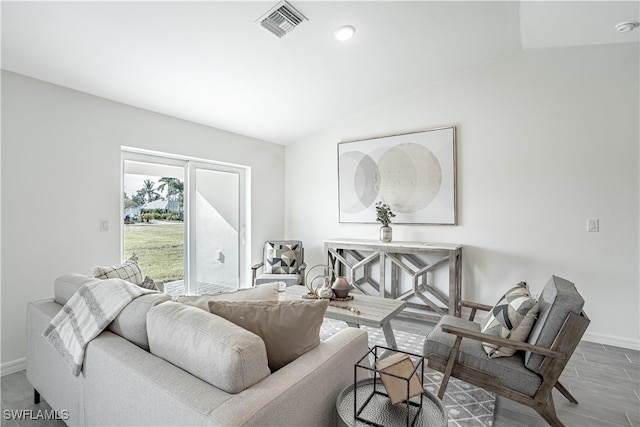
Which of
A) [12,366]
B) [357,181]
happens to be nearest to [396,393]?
[12,366]

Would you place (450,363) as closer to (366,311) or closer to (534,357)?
(534,357)

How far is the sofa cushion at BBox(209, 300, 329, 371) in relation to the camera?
4.24 ft

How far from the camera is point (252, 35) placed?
256 cm

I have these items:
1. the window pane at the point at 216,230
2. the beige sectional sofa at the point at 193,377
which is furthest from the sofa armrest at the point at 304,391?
the window pane at the point at 216,230

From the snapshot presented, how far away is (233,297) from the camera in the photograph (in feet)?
5.20

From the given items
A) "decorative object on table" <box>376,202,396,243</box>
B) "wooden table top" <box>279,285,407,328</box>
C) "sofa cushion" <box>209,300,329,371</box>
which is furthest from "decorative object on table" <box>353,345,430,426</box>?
"decorative object on table" <box>376,202,396,243</box>

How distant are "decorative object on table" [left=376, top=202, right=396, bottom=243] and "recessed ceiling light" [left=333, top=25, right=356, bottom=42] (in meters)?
1.92

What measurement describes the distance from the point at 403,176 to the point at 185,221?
2649 millimetres

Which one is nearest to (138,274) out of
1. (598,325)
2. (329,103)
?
(329,103)

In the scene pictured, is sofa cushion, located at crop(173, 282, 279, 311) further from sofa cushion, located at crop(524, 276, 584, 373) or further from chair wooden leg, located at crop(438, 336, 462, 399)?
sofa cushion, located at crop(524, 276, 584, 373)

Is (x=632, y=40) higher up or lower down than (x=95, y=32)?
higher up

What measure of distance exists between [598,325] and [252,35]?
398cm

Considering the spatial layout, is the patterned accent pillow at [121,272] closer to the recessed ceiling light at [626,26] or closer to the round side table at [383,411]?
the round side table at [383,411]

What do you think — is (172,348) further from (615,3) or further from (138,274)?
(615,3)
